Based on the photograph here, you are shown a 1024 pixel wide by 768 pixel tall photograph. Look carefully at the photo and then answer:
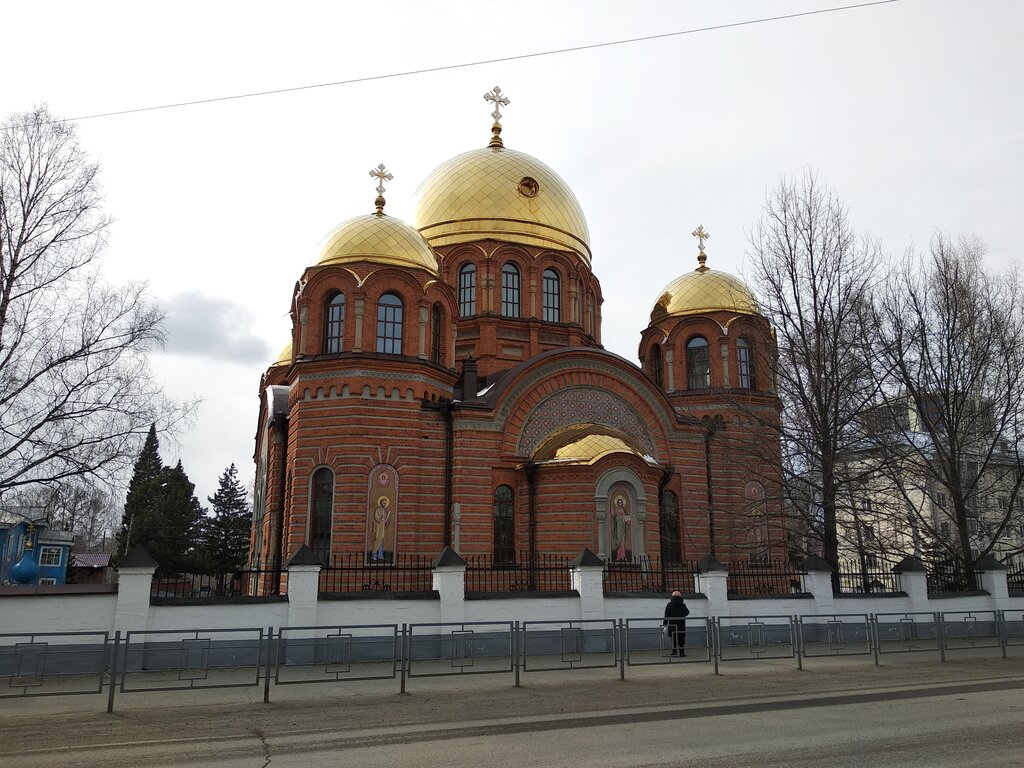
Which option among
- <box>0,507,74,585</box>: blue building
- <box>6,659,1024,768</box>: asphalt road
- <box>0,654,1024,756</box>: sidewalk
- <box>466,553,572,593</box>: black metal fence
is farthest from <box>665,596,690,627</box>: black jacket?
<box>0,507,74,585</box>: blue building

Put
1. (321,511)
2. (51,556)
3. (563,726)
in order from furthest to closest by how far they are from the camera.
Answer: (51,556)
(321,511)
(563,726)

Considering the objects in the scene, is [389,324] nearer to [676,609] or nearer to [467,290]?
[467,290]

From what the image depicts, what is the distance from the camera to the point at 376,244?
22078 mm

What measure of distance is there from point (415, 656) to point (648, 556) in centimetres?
812

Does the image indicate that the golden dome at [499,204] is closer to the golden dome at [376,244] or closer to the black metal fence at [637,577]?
the golden dome at [376,244]

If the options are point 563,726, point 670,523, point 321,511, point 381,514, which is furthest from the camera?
point 670,523

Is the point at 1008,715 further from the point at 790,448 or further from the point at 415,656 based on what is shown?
the point at 790,448

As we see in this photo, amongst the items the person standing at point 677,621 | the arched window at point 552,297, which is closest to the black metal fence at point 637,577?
the person standing at point 677,621

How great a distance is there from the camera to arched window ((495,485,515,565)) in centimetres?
2098

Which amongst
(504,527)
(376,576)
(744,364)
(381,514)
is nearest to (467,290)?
(504,527)

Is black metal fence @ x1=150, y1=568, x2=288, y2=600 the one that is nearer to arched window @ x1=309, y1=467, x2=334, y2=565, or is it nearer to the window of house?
arched window @ x1=309, y1=467, x2=334, y2=565

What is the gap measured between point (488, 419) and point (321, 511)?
15.8 ft

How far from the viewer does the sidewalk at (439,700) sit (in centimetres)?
841

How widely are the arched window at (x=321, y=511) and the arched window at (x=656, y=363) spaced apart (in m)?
12.6
